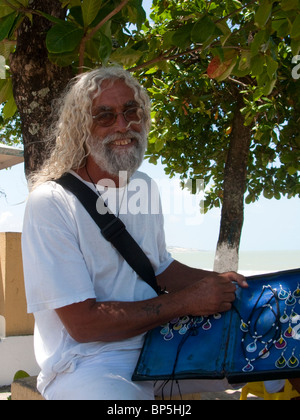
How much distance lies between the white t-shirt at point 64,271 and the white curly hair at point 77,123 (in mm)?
182

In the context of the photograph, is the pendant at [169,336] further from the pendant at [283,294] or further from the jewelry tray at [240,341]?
the pendant at [283,294]

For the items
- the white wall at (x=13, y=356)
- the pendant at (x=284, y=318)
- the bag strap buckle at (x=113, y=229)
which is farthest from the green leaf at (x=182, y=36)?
the white wall at (x=13, y=356)

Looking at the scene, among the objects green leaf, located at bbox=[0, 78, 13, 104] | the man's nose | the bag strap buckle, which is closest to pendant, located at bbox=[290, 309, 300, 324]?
the bag strap buckle

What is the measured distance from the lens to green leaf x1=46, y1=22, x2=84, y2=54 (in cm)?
243

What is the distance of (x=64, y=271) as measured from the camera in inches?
81.0

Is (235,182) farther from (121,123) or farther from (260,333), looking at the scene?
(260,333)

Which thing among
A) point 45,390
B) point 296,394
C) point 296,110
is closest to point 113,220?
point 45,390

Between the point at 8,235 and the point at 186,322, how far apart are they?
4.27 metres

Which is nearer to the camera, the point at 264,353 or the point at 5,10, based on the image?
the point at 264,353

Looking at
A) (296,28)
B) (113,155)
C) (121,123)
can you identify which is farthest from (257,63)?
(113,155)

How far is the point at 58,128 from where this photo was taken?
8.74ft

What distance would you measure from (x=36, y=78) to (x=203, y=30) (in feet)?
3.17
